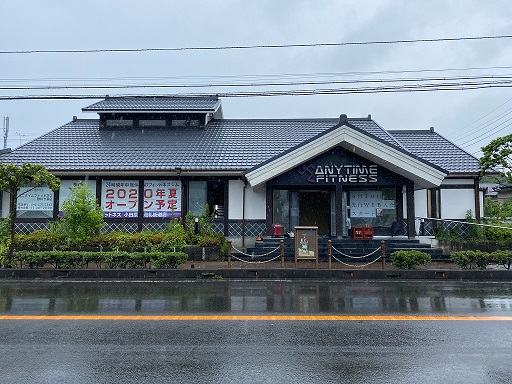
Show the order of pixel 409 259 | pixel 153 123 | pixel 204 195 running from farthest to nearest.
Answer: pixel 153 123
pixel 204 195
pixel 409 259

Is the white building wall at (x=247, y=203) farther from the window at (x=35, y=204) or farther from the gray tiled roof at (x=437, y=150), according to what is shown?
the gray tiled roof at (x=437, y=150)

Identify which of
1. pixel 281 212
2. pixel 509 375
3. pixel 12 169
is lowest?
pixel 509 375

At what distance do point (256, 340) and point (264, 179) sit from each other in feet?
36.4

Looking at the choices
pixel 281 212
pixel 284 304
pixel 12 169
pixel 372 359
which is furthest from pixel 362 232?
pixel 12 169

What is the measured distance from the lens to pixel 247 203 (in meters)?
19.6

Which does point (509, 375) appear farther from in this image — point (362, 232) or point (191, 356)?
point (362, 232)

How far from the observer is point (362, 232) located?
17359mm

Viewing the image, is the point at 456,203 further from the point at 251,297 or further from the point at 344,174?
the point at 251,297

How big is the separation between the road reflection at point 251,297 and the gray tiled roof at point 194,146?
7800 millimetres

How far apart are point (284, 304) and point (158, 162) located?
12350 millimetres

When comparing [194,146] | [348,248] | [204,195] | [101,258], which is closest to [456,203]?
[348,248]

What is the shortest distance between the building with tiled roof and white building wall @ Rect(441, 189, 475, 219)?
0.16 ft

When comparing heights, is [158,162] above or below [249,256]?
above

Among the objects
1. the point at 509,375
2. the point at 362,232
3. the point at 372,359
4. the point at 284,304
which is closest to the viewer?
the point at 509,375
